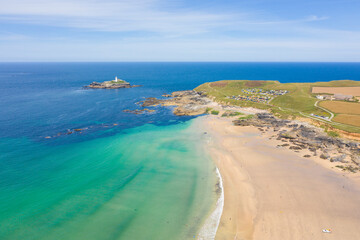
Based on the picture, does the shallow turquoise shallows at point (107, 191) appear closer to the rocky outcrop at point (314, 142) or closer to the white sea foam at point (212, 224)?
the white sea foam at point (212, 224)

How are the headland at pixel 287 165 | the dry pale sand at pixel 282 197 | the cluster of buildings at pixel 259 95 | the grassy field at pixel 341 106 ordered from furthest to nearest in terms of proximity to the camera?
the cluster of buildings at pixel 259 95
the grassy field at pixel 341 106
the headland at pixel 287 165
the dry pale sand at pixel 282 197

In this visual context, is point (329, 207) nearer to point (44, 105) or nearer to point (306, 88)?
point (306, 88)

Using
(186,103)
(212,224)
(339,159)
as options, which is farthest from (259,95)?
(212,224)

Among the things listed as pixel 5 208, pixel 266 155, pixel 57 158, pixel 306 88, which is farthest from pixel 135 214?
pixel 306 88

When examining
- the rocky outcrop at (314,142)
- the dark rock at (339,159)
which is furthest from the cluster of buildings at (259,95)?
the dark rock at (339,159)

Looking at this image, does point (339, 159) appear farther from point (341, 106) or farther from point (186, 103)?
point (186, 103)

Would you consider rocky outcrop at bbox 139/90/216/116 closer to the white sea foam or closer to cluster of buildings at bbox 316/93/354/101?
cluster of buildings at bbox 316/93/354/101

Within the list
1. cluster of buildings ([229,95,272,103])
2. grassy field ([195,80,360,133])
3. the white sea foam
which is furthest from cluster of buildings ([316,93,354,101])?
the white sea foam
